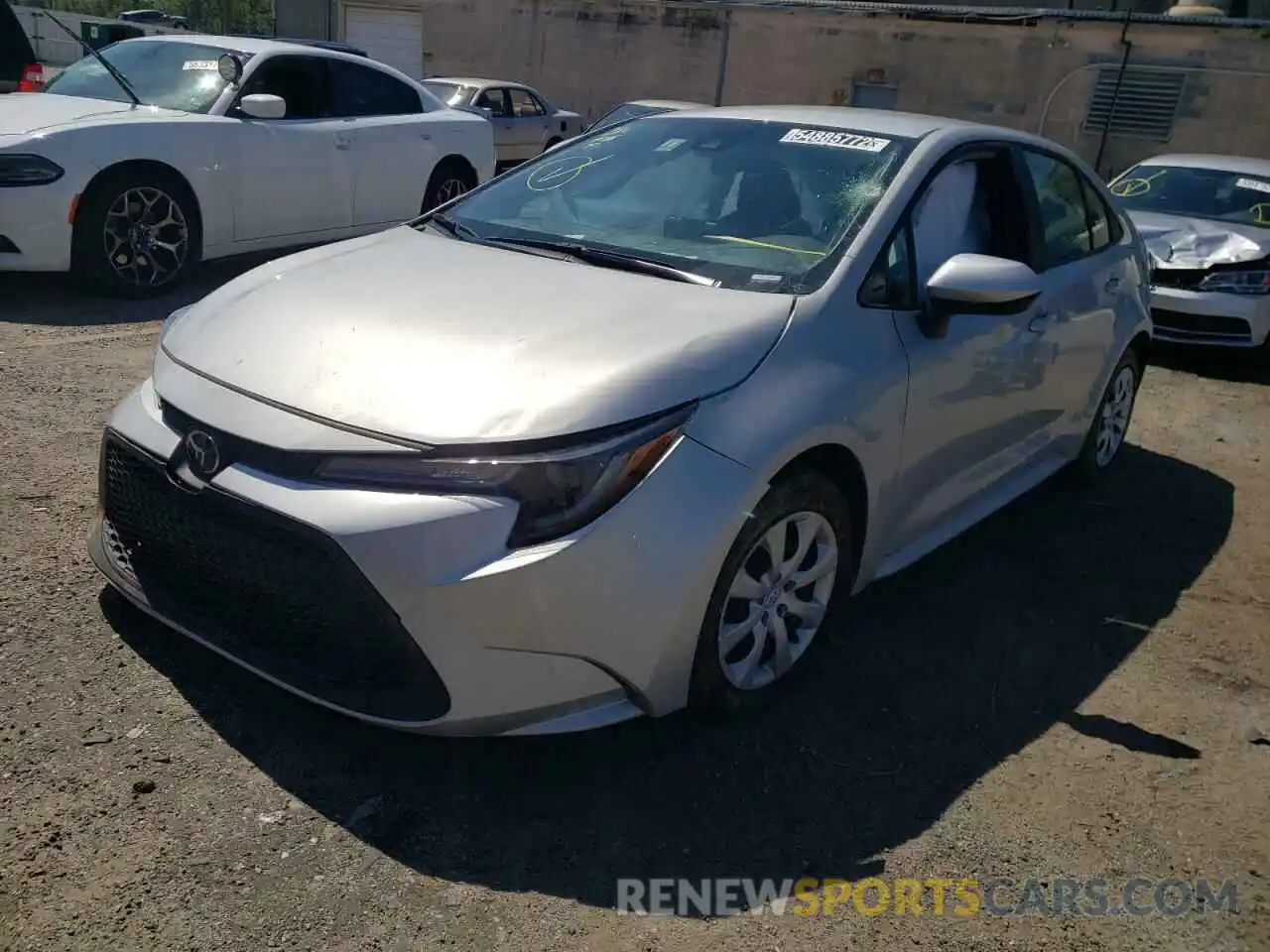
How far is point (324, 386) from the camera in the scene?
2605mm

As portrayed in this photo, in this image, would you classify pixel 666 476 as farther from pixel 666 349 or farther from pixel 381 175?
pixel 381 175

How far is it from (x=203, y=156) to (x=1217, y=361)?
724 cm

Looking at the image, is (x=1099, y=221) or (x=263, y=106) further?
(x=263, y=106)

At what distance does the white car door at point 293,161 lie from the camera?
7.18m

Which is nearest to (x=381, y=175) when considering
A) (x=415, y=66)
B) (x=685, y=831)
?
(x=685, y=831)

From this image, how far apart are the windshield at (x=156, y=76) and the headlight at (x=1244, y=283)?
6841 mm

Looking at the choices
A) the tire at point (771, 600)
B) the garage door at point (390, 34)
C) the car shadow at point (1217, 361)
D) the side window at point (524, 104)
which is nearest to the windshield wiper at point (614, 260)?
the tire at point (771, 600)

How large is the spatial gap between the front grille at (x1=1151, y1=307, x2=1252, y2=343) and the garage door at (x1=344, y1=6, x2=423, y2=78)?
59.6ft

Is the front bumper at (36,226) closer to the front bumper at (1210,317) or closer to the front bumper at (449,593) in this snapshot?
the front bumper at (449,593)

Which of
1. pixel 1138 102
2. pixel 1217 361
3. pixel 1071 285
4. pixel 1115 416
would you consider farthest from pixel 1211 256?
pixel 1138 102

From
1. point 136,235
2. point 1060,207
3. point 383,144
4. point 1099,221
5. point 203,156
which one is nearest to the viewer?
point 1060,207

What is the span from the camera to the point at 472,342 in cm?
272

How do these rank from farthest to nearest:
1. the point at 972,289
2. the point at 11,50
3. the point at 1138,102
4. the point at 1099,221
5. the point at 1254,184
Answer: the point at 1138,102 < the point at 11,50 < the point at 1254,184 < the point at 1099,221 < the point at 972,289

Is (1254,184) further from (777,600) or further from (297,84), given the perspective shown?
(777,600)
